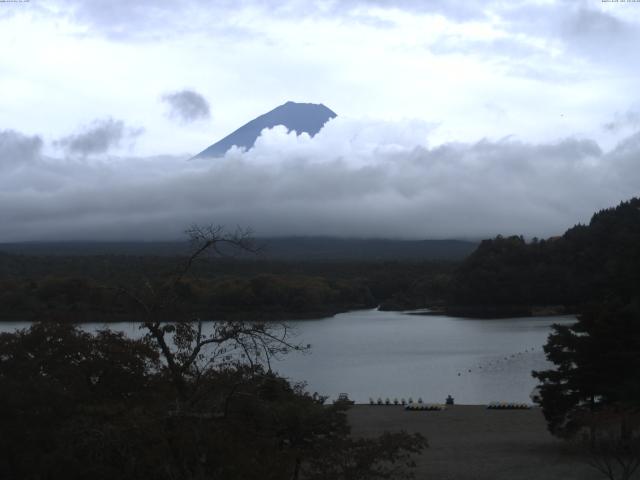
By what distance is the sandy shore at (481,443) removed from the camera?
12258 mm

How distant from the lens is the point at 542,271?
60656 millimetres

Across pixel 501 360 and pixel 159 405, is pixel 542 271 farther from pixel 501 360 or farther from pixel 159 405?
pixel 159 405

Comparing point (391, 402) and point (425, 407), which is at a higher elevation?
point (425, 407)

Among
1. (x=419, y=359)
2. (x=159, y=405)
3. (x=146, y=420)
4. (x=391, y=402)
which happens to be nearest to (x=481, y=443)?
(x=391, y=402)

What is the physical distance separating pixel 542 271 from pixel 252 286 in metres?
23.0

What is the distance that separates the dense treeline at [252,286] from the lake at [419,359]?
164 centimetres

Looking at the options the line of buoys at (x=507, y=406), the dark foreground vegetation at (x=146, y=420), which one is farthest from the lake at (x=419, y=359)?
the dark foreground vegetation at (x=146, y=420)

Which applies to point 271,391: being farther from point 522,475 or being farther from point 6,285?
point 6,285

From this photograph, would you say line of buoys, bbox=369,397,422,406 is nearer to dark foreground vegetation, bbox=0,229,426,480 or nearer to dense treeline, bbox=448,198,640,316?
dark foreground vegetation, bbox=0,229,426,480

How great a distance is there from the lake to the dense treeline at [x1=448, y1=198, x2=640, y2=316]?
8.93 m

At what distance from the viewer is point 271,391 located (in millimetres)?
7398

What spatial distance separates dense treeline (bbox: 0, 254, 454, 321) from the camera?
1908 cm

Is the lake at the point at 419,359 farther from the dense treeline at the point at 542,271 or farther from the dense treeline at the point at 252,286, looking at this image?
the dense treeline at the point at 542,271

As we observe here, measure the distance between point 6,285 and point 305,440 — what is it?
120ft
